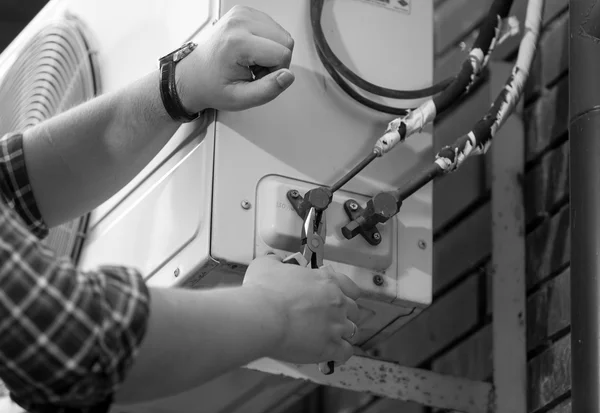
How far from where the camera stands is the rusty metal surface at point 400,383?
1563mm

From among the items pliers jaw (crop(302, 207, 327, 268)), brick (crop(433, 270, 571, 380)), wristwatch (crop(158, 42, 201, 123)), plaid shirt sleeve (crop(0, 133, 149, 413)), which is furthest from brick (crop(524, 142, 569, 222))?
plaid shirt sleeve (crop(0, 133, 149, 413))

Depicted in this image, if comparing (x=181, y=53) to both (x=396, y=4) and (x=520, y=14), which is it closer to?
(x=396, y=4)

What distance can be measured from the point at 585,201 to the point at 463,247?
1.41ft

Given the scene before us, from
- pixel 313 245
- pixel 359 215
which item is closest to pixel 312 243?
pixel 313 245

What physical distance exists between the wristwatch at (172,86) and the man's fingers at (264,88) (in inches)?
3.7

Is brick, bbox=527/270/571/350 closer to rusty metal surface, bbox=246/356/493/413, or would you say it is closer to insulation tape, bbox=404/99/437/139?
rusty metal surface, bbox=246/356/493/413

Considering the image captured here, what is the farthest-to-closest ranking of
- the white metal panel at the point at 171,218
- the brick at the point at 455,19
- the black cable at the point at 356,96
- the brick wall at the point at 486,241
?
the brick at the point at 455,19 → the brick wall at the point at 486,241 → the black cable at the point at 356,96 → the white metal panel at the point at 171,218

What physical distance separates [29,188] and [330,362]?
1.41 feet

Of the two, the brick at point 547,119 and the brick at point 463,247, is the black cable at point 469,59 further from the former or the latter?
the brick at point 463,247

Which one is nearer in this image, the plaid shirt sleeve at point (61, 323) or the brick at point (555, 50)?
the plaid shirt sleeve at point (61, 323)

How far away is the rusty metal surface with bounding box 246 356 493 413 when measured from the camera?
1.56 m

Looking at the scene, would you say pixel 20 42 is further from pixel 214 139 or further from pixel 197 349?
pixel 197 349

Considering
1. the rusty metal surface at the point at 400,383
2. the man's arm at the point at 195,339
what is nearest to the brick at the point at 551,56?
the rusty metal surface at the point at 400,383

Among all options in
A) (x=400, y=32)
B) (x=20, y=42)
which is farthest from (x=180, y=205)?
(x=20, y=42)
